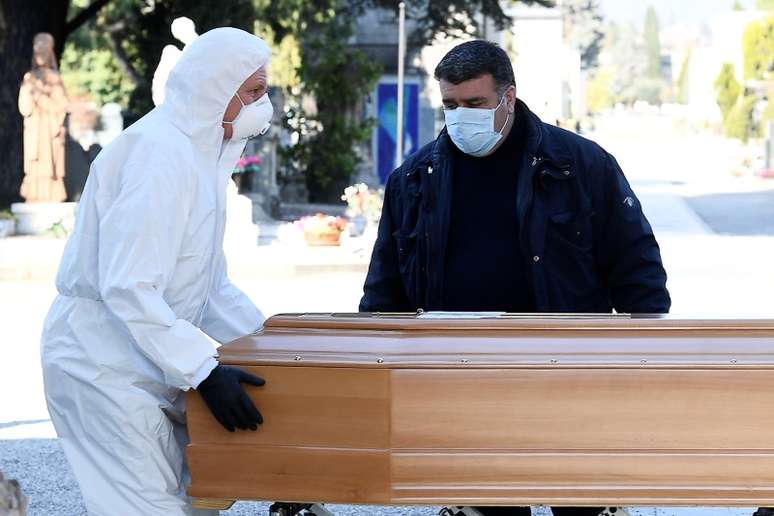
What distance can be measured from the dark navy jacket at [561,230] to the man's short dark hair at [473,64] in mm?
201

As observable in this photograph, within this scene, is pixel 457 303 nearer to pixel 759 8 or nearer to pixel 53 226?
pixel 53 226

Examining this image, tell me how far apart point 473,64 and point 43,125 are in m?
17.6

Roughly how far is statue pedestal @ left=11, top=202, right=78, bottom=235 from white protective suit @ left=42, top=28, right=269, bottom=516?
17.1 metres

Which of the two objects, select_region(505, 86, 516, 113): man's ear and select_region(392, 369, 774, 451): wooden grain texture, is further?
select_region(505, 86, 516, 113): man's ear

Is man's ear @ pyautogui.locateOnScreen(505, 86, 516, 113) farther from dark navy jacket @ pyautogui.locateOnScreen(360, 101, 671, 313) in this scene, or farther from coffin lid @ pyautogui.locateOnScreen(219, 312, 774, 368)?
coffin lid @ pyautogui.locateOnScreen(219, 312, 774, 368)

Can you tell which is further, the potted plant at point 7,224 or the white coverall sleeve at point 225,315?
the potted plant at point 7,224

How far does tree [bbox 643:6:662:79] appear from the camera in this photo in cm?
18675

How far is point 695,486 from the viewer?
3.73 meters

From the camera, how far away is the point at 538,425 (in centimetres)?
373

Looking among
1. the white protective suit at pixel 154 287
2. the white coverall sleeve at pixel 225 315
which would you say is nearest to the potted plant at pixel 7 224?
the white coverall sleeve at pixel 225 315

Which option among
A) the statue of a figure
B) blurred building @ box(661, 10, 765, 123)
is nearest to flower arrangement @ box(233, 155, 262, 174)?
the statue of a figure

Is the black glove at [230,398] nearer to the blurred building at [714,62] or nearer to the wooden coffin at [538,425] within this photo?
the wooden coffin at [538,425]

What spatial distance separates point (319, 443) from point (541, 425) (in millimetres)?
549

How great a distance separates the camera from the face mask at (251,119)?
4184mm
